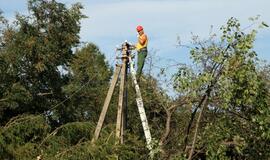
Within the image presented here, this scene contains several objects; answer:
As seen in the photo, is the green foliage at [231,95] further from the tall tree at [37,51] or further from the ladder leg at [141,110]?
the tall tree at [37,51]

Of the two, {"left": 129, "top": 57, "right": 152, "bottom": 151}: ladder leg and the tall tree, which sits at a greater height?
the tall tree

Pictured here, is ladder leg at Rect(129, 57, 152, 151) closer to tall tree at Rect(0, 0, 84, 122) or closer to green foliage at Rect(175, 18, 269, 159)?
green foliage at Rect(175, 18, 269, 159)

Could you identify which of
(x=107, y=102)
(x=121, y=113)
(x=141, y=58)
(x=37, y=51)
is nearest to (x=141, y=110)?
Answer: (x=121, y=113)

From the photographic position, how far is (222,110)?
8484 mm

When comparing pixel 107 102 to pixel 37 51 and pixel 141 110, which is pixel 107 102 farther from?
pixel 37 51

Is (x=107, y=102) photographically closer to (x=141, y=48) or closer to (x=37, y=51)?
(x=141, y=48)

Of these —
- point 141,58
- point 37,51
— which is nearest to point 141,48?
point 141,58

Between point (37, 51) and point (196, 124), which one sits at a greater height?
point (37, 51)

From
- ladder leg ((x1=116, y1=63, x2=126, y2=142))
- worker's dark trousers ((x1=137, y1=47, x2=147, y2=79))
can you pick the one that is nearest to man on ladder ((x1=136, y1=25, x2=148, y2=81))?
worker's dark trousers ((x1=137, y1=47, x2=147, y2=79))

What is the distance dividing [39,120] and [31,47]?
10.5 metres

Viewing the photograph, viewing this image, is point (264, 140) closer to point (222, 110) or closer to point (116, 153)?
point (222, 110)

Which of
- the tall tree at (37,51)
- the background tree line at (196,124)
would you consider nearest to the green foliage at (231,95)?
the background tree line at (196,124)

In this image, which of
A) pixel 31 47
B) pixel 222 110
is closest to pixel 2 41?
pixel 31 47

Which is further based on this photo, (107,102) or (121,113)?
(107,102)
